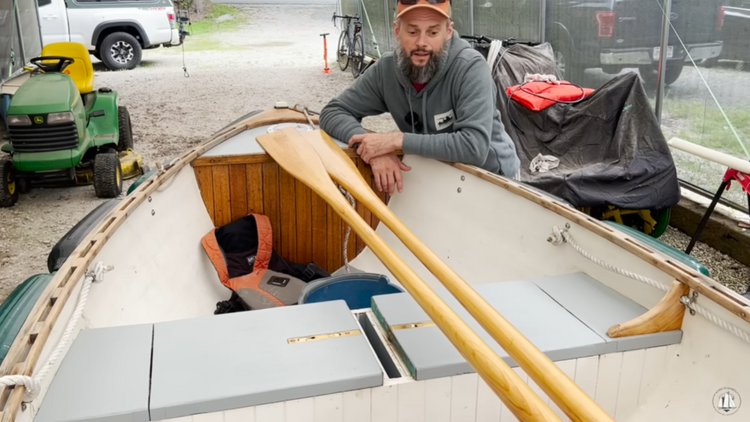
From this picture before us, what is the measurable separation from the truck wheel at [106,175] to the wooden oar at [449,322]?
2.60 m

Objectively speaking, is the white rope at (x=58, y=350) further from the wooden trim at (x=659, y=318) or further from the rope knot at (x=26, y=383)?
the wooden trim at (x=659, y=318)

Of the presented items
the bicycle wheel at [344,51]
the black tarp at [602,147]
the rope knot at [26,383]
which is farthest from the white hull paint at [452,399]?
the bicycle wheel at [344,51]

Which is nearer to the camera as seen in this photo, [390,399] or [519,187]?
[390,399]

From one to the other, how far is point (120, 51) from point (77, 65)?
6849 mm

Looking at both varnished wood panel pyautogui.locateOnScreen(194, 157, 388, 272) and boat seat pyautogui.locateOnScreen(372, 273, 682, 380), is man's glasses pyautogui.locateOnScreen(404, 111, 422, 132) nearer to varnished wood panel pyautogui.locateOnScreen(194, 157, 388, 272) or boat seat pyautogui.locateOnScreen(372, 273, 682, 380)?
varnished wood panel pyautogui.locateOnScreen(194, 157, 388, 272)

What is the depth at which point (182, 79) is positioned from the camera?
1025cm

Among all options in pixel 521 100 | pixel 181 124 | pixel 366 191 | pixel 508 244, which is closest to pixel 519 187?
pixel 508 244

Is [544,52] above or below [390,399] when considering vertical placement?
above

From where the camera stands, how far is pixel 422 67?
2.51 m

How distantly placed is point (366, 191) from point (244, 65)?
1029cm

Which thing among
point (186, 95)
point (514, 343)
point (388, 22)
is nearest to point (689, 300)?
point (514, 343)

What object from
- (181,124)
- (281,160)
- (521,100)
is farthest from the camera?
(181,124)

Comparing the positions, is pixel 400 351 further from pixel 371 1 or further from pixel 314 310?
pixel 371 1

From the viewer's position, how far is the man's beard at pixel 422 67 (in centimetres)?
250
